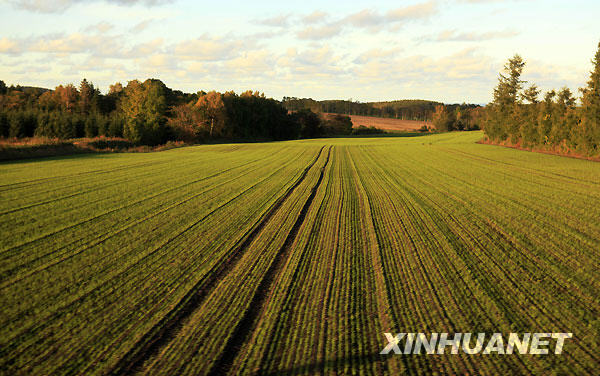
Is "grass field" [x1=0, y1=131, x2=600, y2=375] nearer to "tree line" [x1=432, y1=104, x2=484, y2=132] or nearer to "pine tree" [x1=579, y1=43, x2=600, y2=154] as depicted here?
"pine tree" [x1=579, y1=43, x2=600, y2=154]

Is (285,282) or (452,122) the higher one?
(452,122)

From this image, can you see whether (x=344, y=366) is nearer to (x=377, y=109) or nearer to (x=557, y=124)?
(x=557, y=124)

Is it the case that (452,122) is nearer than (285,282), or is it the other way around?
(285,282)

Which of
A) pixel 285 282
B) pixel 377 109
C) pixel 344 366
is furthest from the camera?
pixel 377 109

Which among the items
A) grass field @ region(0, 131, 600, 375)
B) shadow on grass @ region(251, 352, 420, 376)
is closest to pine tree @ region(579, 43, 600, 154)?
grass field @ region(0, 131, 600, 375)

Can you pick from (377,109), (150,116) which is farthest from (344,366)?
(377,109)

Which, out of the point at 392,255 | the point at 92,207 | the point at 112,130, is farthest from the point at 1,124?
the point at 392,255
